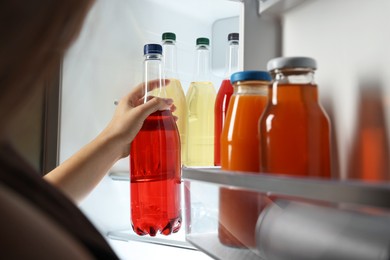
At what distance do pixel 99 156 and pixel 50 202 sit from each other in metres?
0.60

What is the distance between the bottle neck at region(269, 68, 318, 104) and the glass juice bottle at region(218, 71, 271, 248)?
0.16ft

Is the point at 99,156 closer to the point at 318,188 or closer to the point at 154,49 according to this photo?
the point at 154,49

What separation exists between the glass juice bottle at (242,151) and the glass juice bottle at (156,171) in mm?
281

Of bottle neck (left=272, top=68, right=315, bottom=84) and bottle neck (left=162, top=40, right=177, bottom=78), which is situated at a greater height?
bottle neck (left=162, top=40, right=177, bottom=78)

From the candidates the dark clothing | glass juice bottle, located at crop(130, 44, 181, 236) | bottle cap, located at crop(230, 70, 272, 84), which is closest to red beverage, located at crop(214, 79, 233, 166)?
glass juice bottle, located at crop(130, 44, 181, 236)

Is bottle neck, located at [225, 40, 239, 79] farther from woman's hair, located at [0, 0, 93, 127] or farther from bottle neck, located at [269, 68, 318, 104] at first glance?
woman's hair, located at [0, 0, 93, 127]

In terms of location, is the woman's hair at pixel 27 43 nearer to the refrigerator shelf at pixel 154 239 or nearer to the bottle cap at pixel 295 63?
the bottle cap at pixel 295 63

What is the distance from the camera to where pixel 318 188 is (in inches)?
17.1

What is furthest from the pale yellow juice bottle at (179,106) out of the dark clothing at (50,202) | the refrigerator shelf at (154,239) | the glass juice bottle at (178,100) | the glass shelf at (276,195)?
the dark clothing at (50,202)

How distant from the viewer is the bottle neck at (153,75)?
100 centimetres

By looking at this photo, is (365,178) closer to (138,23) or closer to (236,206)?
(236,206)

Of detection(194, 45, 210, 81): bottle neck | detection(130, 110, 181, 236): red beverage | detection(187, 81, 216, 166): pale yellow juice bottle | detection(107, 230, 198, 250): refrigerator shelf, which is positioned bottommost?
detection(107, 230, 198, 250): refrigerator shelf

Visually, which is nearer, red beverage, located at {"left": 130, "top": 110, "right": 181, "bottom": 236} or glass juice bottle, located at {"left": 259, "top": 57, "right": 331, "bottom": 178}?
glass juice bottle, located at {"left": 259, "top": 57, "right": 331, "bottom": 178}

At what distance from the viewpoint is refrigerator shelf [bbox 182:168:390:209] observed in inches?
15.1
